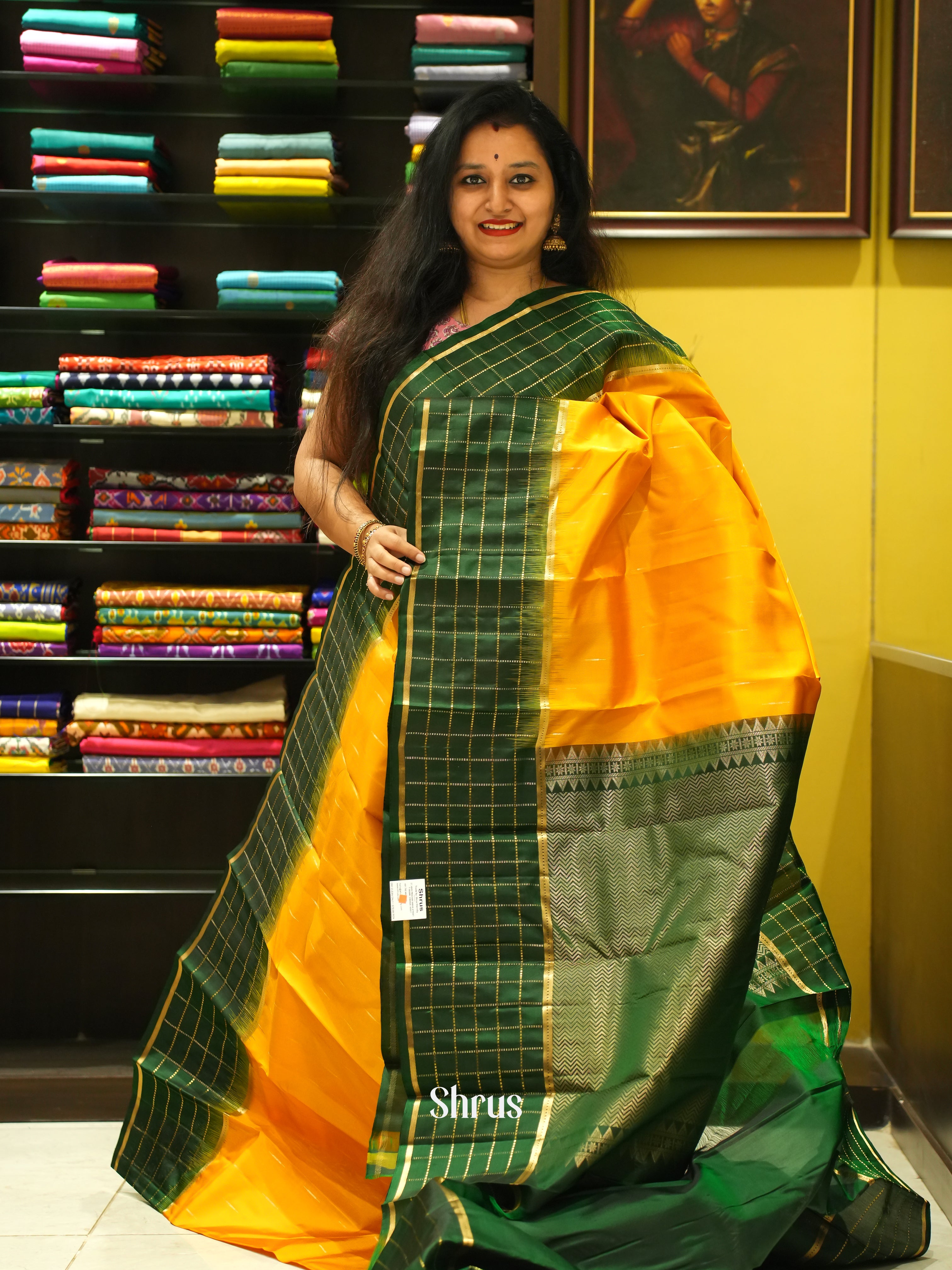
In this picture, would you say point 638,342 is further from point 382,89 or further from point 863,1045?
point 863,1045

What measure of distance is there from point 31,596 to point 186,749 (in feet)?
1.62

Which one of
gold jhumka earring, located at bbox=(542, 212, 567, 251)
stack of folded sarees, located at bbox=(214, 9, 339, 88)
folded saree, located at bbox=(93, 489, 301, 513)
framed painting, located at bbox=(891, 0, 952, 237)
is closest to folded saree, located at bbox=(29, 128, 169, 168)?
stack of folded sarees, located at bbox=(214, 9, 339, 88)

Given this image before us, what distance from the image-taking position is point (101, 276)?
2803 millimetres

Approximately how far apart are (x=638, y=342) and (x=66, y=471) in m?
1.50

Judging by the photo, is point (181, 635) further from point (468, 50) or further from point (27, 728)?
point (468, 50)

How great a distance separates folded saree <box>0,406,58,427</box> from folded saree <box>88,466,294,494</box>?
0.11 m

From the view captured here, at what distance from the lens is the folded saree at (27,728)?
9.33 ft

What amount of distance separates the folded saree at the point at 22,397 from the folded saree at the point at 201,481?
15 centimetres

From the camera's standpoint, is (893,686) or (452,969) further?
(893,686)

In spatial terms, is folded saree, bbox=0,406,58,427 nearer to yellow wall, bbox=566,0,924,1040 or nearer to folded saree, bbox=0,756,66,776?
folded saree, bbox=0,756,66,776

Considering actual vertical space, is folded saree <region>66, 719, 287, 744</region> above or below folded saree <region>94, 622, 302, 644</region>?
below

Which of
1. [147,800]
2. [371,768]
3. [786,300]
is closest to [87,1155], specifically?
[147,800]

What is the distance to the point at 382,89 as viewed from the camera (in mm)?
2961

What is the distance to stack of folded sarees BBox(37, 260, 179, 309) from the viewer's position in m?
2.80
